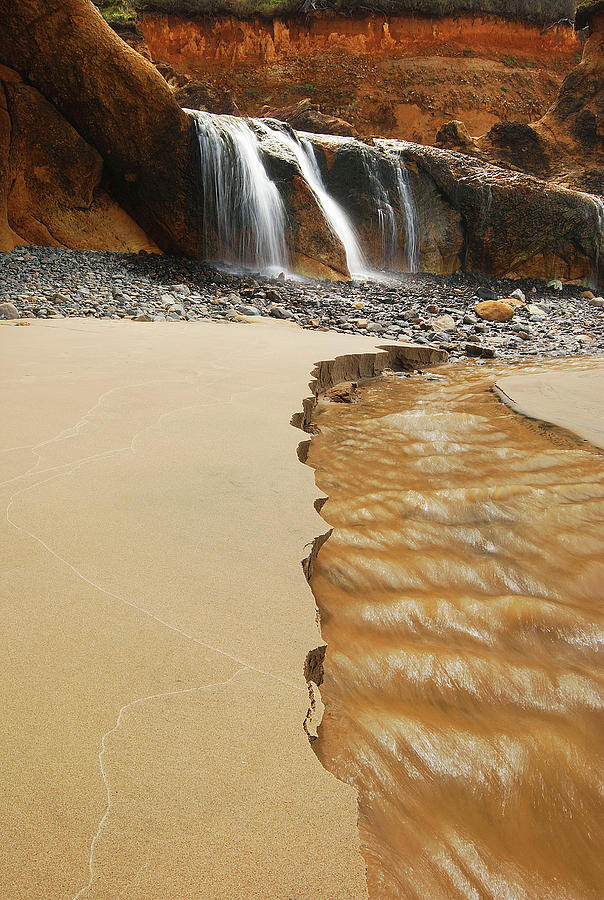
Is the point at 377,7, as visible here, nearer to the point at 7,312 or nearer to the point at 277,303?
the point at 277,303

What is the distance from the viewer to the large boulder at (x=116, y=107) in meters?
7.73

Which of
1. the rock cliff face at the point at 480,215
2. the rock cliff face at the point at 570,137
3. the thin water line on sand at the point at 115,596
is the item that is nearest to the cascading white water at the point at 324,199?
the rock cliff face at the point at 480,215

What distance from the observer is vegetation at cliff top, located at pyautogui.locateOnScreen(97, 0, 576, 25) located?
2238cm

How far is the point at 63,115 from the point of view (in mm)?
8586

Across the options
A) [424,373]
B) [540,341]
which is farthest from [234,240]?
[424,373]

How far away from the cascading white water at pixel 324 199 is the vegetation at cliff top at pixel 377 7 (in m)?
15.9

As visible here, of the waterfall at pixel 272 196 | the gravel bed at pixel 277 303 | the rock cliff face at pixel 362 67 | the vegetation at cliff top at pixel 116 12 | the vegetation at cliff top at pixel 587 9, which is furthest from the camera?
the rock cliff face at pixel 362 67

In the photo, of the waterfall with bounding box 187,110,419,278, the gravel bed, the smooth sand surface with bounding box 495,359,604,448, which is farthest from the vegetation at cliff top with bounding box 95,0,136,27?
the smooth sand surface with bounding box 495,359,604,448

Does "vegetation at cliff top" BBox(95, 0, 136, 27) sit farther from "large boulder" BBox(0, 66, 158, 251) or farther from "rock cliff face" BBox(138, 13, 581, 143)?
"large boulder" BBox(0, 66, 158, 251)

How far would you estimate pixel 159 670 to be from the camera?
2.90ft

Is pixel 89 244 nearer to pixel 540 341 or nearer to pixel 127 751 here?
pixel 540 341

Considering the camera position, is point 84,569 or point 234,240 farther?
point 234,240

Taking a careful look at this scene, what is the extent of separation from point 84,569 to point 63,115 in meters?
9.70

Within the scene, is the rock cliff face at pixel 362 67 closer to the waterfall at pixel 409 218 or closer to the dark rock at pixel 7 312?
the waterfall at pixel 409 218
